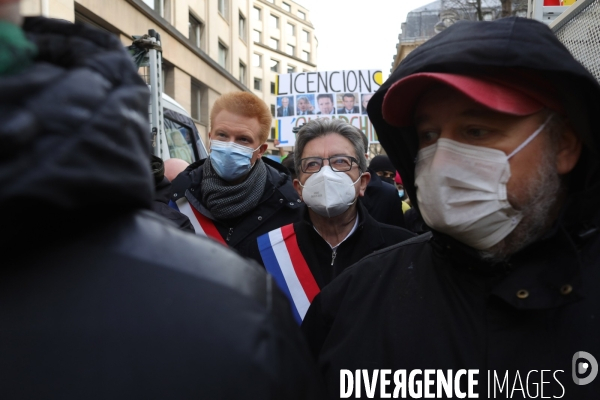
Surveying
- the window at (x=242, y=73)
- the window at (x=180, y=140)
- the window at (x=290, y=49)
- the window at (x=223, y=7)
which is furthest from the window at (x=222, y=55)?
the window at (x=290, y=49)

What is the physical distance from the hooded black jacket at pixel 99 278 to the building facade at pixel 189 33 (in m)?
8.36

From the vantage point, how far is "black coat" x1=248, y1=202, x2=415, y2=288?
268 cm

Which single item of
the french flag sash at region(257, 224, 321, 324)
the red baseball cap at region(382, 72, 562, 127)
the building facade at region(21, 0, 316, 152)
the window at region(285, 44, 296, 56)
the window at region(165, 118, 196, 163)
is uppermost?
the window at region(285, 44, 296, 56)

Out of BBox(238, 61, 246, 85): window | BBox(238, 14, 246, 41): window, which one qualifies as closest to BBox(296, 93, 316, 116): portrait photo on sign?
BBox(238, 14, 246, 41): window

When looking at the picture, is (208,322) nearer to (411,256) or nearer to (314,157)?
(411,256)

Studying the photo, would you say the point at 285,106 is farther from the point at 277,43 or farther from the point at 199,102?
the point at 277,43

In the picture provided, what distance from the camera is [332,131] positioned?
3025 millimetres

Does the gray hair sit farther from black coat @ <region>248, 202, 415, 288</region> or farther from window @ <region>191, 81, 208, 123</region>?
window @ <region>191, 81, 208, 123</region>

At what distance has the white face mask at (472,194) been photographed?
1.46 meters

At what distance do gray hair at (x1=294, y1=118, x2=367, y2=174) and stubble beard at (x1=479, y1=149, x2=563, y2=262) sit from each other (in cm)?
160

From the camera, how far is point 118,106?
62cm

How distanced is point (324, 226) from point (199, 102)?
60.0 ft

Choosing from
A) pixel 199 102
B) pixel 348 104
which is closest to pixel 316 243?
pixel 348 104

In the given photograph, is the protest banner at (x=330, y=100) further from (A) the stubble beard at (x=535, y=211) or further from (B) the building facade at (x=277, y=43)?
(B) the building facade at (x=277, y=43)
